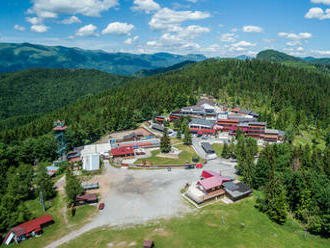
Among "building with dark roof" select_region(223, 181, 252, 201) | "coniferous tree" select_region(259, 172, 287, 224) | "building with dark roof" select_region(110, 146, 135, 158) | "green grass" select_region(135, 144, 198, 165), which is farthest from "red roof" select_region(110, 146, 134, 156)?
"coniferous tree" select_region(259, 172, 287, 224)

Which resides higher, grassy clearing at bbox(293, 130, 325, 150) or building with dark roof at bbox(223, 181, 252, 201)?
grassy clearing at bbox(293, 130, 325, 150)

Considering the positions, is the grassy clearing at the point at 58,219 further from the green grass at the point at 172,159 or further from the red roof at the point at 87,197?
the green grass at the point at 172,159

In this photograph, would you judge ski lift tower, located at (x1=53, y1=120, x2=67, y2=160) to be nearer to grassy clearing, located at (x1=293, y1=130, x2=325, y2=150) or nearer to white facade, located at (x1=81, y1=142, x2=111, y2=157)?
white facade, located at (x1=81, y1=142, x2=111, y2=157)

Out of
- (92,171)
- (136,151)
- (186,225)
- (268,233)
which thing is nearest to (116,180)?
(92,171)

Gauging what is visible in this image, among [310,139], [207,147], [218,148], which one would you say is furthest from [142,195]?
[310,139]

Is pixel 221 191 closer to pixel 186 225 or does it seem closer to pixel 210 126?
pixel 186 225

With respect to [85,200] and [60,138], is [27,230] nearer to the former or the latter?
[85,200]

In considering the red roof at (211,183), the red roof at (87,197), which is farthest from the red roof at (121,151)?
the red roof at (211,183)
